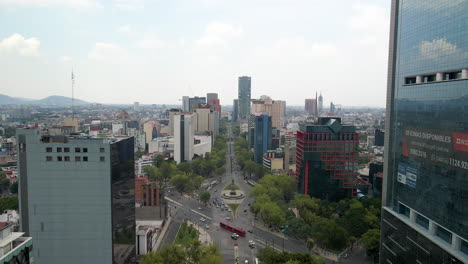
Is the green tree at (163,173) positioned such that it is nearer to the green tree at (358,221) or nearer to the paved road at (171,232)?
the paved road at (171,232)

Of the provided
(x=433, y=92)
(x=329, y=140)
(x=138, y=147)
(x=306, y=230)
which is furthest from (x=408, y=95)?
(x=138, y=147)

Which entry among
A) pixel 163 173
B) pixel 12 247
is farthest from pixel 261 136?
pixel 12 247

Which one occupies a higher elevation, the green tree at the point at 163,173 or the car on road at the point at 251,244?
the green tree at the point at 163,173

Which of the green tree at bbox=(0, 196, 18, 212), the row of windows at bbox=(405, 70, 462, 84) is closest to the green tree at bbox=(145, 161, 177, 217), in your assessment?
the green tree at bbox=(0, 196, 18, 212)

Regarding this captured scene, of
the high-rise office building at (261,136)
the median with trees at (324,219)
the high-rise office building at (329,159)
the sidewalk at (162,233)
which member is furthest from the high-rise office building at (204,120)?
the sidewalk at (162,233)

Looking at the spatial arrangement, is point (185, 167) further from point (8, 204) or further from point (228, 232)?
point (8, 204)
